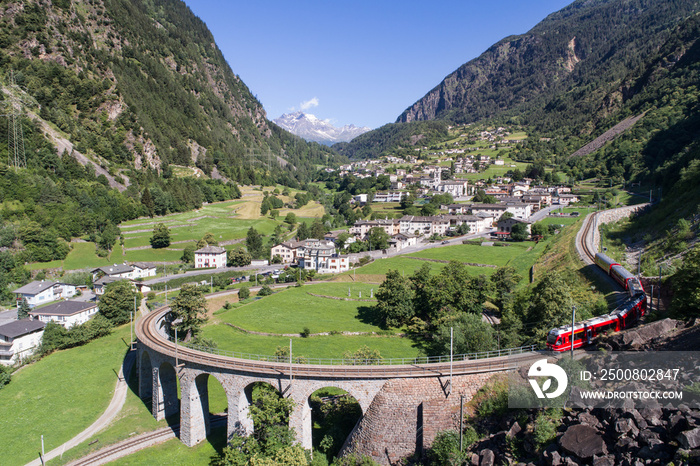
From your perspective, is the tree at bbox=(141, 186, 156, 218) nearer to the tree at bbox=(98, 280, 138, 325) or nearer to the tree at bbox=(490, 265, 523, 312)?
the tree at bbox=(98, 280, 138, 325)

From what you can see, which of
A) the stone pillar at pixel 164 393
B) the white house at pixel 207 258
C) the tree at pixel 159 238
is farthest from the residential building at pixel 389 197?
the stone pillar at pixel 164 393

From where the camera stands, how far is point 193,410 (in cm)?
3084

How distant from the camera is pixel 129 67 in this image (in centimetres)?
17412

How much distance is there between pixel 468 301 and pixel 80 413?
40.2 metres

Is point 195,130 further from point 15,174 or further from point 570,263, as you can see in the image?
point 570,263

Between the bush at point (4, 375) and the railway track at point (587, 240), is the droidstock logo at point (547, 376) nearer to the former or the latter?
the railway track at point (587, 240)

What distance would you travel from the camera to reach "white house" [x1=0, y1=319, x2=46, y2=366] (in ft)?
156

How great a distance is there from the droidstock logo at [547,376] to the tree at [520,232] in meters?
72.7

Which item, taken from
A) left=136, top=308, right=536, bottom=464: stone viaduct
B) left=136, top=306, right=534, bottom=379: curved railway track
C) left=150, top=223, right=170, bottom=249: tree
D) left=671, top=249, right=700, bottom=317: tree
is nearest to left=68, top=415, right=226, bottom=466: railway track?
left=136, top=308, right=536, bottom=464: stone viaduct

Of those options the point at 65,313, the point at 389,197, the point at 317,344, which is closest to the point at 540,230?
the point at 317,344

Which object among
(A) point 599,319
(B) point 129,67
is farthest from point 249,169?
(A) point 599,319

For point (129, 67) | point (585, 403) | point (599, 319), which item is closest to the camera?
point (585, 403)

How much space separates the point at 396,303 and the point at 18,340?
46.0 metres

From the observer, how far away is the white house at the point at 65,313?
55250 millimetres
